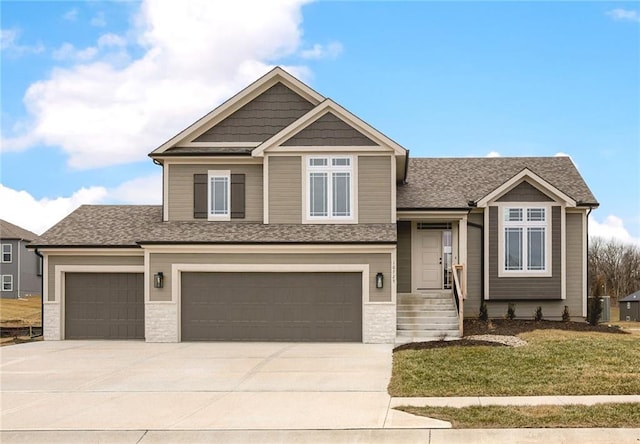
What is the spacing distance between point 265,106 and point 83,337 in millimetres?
8579

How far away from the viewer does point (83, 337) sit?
2206 centimetres

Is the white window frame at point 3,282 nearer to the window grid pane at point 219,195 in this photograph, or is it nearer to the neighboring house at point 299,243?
the neighboring house at point 299,243

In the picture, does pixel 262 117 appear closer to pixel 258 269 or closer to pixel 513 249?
pixel 258 269

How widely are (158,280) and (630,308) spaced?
38626mm

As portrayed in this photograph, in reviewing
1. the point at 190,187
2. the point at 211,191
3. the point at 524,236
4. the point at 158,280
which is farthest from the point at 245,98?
the point at 524,236

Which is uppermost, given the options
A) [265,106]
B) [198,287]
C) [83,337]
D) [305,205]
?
[265,106]

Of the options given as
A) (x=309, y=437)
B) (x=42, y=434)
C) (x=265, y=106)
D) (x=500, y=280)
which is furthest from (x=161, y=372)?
(x=500, y=280)

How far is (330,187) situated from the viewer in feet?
70.4

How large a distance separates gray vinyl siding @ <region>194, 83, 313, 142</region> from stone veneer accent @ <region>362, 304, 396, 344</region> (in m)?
6.35

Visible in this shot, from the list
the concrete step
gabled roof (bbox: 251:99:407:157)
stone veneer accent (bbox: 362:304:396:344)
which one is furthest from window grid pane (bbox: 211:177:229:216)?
the concrete step

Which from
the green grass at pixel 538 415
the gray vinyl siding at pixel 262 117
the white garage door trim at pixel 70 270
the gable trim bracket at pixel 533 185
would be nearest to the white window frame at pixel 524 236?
the gable trim bracket at pixel 533 185

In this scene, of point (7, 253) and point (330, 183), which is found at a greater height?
point (330, 183)

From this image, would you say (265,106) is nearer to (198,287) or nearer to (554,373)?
(198,287)

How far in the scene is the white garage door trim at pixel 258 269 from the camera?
2044cm
